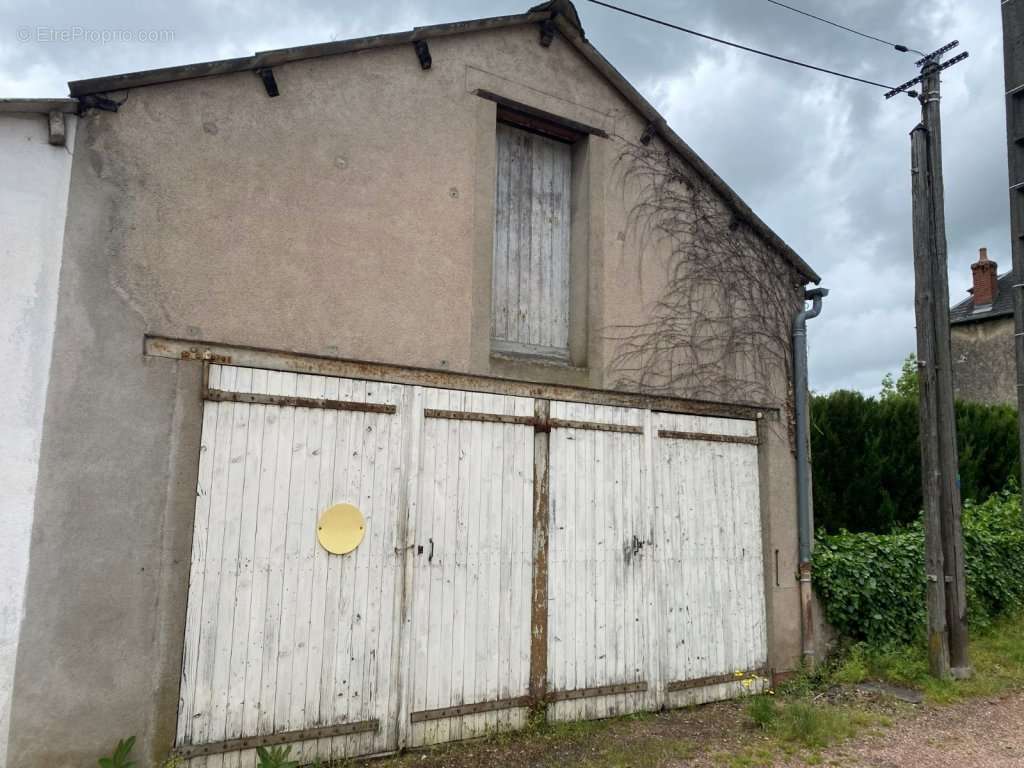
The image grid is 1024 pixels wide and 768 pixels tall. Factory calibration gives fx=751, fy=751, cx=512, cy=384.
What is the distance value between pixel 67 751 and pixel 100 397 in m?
1.89

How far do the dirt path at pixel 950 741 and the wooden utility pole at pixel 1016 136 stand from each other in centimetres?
245

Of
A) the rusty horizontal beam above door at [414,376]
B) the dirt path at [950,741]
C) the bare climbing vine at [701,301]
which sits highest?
the bare climbing vine at [701,301]

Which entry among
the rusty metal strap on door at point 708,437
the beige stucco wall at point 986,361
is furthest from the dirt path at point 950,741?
the beige stucco wall at point 986,361

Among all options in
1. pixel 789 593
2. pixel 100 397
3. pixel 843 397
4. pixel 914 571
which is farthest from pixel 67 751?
pixel 843 397

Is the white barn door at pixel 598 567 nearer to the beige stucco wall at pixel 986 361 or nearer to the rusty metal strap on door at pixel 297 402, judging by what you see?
the rusty metal strap on door at pixel 297 402

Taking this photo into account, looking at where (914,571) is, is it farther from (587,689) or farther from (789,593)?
(587,689)

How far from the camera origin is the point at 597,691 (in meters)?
5.79

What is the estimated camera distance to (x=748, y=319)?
7.21 meters

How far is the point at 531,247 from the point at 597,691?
142 inches

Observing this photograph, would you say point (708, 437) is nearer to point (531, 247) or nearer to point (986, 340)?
point (531, 247)

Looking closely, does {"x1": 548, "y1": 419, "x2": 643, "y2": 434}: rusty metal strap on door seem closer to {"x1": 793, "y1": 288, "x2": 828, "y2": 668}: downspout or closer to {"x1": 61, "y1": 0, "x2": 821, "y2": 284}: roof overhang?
{"x1": 793, "y1": 288, "x2": 828, "y2": 668}: downspout

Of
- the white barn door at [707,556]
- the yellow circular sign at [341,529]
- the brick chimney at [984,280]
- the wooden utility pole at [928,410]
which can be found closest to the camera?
the yellow circular sign at [341,529]

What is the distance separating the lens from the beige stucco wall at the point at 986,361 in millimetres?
19516

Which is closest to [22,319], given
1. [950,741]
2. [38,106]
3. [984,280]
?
[38,106]
